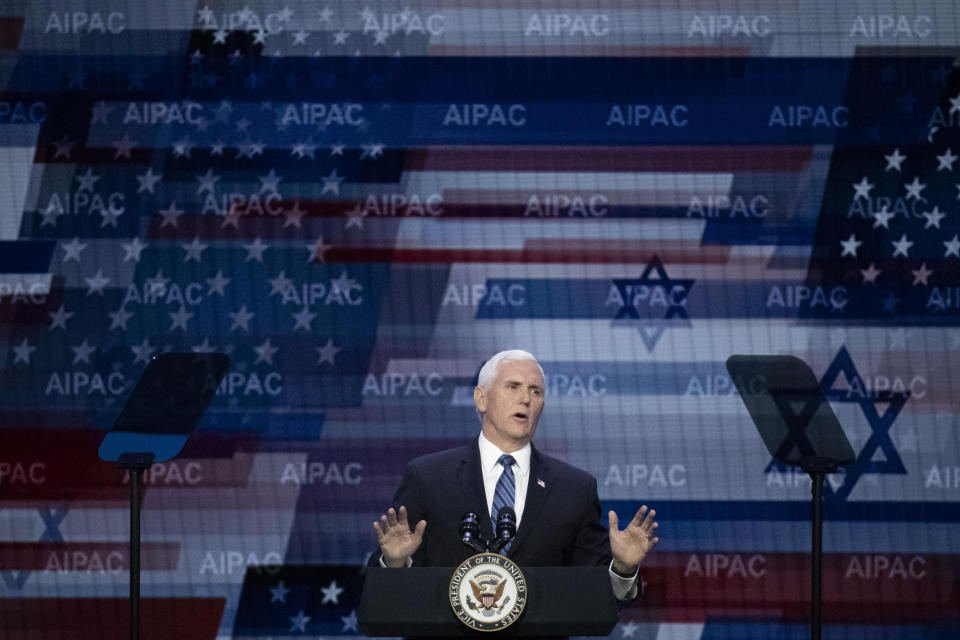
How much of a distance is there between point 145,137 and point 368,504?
6.10 feet

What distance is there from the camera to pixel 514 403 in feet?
10.9

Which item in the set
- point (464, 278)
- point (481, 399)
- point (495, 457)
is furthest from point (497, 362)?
point (464, 278)

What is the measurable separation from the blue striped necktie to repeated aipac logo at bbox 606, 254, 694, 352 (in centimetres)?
172

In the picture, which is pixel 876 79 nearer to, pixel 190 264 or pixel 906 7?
pixel 906 7

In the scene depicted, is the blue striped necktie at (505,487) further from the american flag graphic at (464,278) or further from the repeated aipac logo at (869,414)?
the repeated aipac logo at (869,414)

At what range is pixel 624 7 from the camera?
16.6 ft

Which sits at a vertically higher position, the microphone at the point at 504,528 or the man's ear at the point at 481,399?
the man's ear at the point at 481,399

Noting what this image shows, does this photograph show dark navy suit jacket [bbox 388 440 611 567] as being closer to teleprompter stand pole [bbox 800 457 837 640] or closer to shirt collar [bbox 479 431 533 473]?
shirt collar [bbox 479 431 533 473]

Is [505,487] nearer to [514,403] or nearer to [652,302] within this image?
[514,403]

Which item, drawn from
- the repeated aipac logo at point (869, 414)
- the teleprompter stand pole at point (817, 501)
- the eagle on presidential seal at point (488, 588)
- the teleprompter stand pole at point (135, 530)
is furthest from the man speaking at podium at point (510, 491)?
the repeated aipac logo at point (869, 414)

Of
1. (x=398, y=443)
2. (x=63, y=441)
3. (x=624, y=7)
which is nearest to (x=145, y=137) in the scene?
(x=63, y=441)

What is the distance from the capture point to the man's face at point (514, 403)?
3332 millimetres

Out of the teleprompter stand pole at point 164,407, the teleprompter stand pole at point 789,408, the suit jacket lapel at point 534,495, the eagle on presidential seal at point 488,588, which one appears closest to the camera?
the eagle on presidential seal at point 488,588

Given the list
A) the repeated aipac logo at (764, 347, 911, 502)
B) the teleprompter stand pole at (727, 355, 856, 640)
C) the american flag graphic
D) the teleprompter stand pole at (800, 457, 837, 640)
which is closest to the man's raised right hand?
the teleprompter stand pole at (800, 457, 837, 640)
